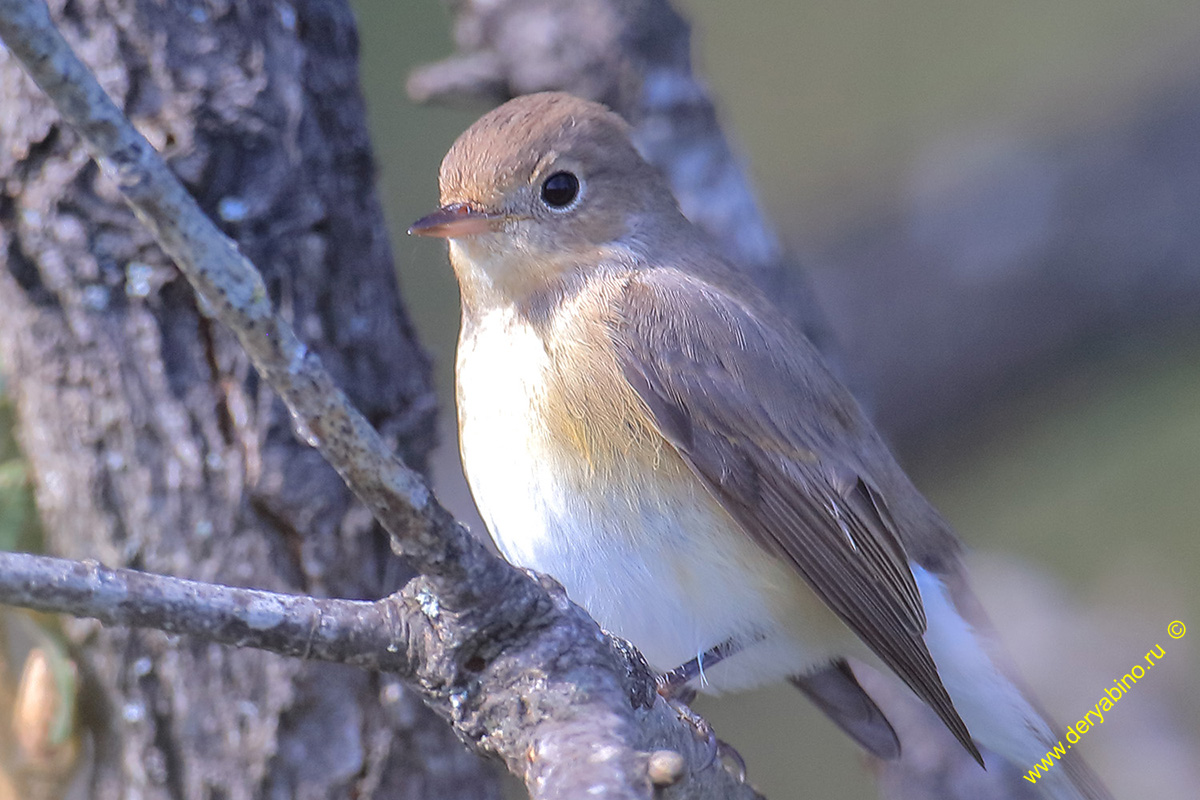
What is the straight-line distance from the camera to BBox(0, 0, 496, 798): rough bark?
9.53 ft

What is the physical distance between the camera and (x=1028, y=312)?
5254 mm

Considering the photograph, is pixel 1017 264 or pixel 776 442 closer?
pixel 776 442

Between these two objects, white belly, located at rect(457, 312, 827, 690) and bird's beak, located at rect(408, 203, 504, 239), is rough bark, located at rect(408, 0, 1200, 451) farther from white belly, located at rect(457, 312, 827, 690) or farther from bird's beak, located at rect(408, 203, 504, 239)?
white belly, located at rect(457, 312, 827, 690)

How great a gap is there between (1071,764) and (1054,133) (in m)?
3.31

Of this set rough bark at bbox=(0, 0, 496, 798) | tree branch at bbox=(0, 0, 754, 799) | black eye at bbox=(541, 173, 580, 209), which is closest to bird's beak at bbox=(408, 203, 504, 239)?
black eye at bbox=(541, 173, 580, 209)

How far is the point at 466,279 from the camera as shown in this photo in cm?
315

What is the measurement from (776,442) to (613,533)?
0.53 meters

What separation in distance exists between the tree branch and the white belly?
42cm

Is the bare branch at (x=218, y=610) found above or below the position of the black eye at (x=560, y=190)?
below

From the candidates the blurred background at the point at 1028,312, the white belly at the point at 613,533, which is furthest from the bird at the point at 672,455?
the blurred background at the point at 1028,312

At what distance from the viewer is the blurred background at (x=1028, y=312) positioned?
447 centimetres

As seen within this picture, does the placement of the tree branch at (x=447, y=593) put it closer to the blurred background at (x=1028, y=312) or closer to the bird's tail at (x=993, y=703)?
the bird's tail at (x=993, y=703)

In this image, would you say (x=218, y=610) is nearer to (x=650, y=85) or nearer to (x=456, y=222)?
(x=456, y=222)

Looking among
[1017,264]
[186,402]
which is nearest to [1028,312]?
[1017,264]
